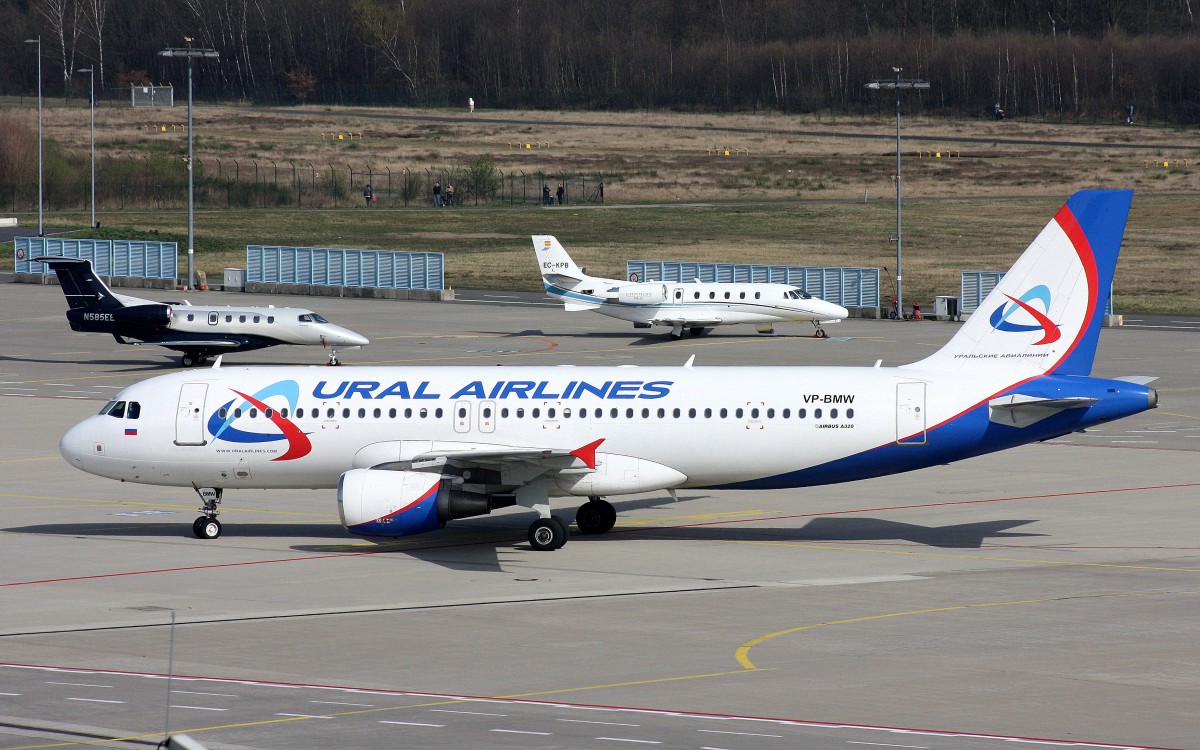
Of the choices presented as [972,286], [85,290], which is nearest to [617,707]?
[85,290]

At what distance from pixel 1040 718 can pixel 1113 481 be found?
25.1 m

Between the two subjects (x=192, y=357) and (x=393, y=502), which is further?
(x=192, y=357)

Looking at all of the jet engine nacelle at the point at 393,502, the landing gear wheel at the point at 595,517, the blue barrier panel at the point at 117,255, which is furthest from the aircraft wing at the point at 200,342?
the blue barrier panel at the point at 117,255

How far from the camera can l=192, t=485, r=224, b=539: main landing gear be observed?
127ft

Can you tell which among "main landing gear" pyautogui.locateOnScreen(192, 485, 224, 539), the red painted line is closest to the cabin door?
"main landing gear" pyautogui.locateOnScreen(192, 485, 224, 539)

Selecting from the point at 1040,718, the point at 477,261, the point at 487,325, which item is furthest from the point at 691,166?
the point at 1040,718

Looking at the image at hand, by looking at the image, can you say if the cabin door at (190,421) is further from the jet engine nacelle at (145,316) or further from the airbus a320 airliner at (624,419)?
the jet engine nacelle at (145,316)

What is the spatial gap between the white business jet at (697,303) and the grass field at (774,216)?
2058cm

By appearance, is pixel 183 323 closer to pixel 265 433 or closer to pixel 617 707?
pixel 265 433

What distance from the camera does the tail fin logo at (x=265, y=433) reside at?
37.6m

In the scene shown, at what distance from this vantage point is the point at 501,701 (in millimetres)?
23750

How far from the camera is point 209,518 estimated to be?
127ft

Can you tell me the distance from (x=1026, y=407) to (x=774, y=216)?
121m

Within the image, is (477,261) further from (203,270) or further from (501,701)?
(501,701)
